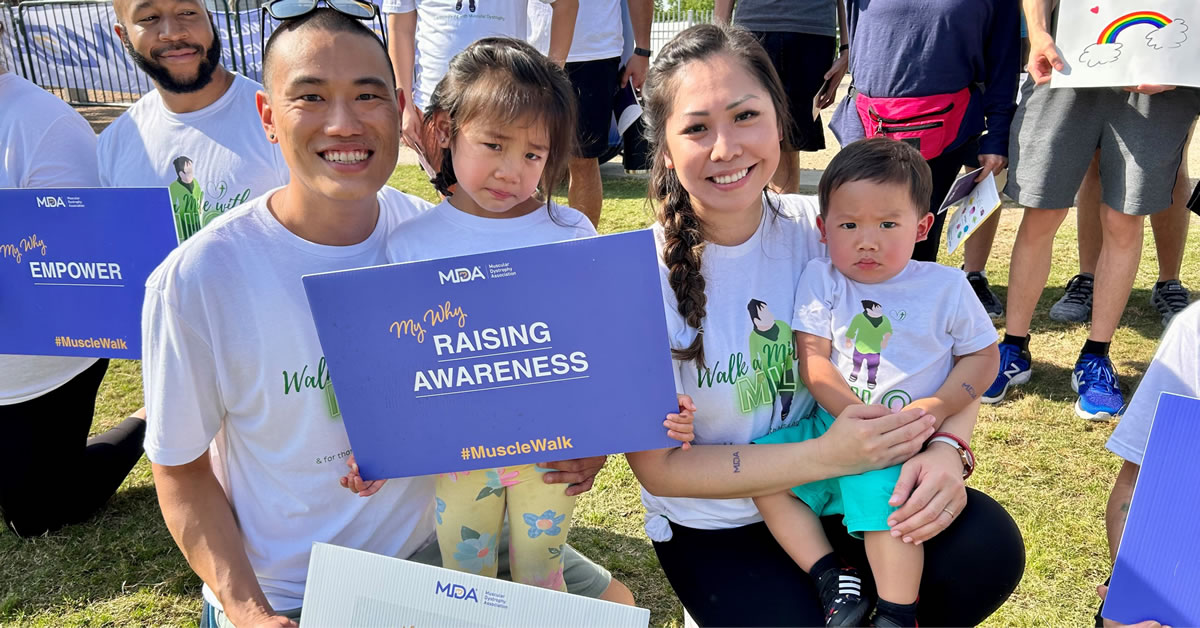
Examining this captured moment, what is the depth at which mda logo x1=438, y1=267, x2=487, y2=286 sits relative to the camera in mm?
1692

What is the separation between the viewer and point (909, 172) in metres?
2.17

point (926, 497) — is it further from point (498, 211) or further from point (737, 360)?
point (498, 211)

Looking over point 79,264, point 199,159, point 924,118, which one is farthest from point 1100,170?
point 79,264

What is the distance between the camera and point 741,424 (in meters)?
2.09

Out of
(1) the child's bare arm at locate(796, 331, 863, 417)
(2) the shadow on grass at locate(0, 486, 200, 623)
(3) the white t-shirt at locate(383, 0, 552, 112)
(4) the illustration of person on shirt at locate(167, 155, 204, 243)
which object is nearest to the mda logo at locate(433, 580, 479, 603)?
(1) the child's bare arm at locate(796, 331, 863, 417)

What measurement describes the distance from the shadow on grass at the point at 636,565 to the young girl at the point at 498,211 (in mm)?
745

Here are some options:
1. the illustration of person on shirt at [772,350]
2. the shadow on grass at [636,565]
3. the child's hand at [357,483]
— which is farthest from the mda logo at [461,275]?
the shadow on grass at [636,565]

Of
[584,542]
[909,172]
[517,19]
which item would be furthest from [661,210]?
[517,19]

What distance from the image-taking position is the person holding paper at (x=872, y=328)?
2.03 meters

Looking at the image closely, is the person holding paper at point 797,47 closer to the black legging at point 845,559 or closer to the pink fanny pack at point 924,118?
the pink fanny pack at point 924,118

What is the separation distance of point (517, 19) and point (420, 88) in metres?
0.65

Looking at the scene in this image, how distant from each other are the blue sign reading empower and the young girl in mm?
298

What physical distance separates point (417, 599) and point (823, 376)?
105 centimetres

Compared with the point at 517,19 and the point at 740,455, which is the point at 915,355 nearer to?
the point at 740,455
